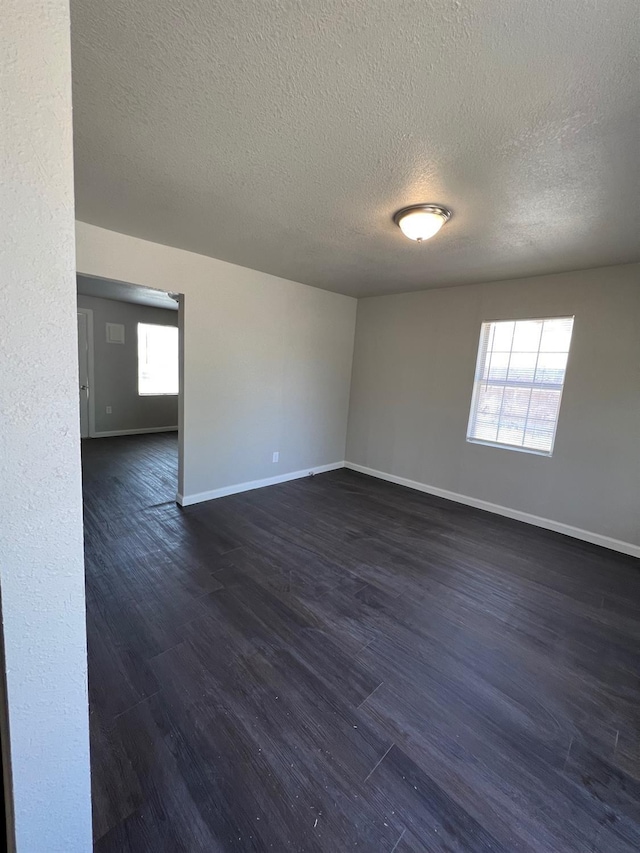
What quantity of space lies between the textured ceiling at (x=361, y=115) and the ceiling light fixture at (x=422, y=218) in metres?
0.08

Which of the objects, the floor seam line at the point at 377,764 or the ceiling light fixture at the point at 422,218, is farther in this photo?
the ceiling light fixture at the point at 422,218

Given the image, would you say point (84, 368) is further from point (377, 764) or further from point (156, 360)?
point (377, 764)

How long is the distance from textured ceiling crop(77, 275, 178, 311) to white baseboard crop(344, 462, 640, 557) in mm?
4146

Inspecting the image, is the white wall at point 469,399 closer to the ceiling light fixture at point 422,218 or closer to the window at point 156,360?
the ceiling light fixture at point 422,218

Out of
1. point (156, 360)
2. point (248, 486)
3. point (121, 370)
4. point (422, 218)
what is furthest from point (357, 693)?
point (156, 360)

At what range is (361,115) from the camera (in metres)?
1.41

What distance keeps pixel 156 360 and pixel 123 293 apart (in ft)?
5.41

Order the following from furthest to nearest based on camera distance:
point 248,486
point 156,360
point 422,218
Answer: point 156,360
point 248,486
point 422,218

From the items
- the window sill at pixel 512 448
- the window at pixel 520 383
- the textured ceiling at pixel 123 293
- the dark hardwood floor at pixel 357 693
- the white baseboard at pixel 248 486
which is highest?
the textured ceiling at pixel 123 293

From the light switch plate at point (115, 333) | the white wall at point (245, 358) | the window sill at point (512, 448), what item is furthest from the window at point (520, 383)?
the light switch plate at point (115, 333)

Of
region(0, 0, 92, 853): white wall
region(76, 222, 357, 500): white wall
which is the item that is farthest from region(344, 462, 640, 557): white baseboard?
region(0, 0, 92, 853): white wall

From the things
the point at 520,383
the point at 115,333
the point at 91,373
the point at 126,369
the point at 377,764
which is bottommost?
the point at 377,764

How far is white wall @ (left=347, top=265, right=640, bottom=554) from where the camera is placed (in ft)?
10.1

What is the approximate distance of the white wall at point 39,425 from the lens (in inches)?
24.0
